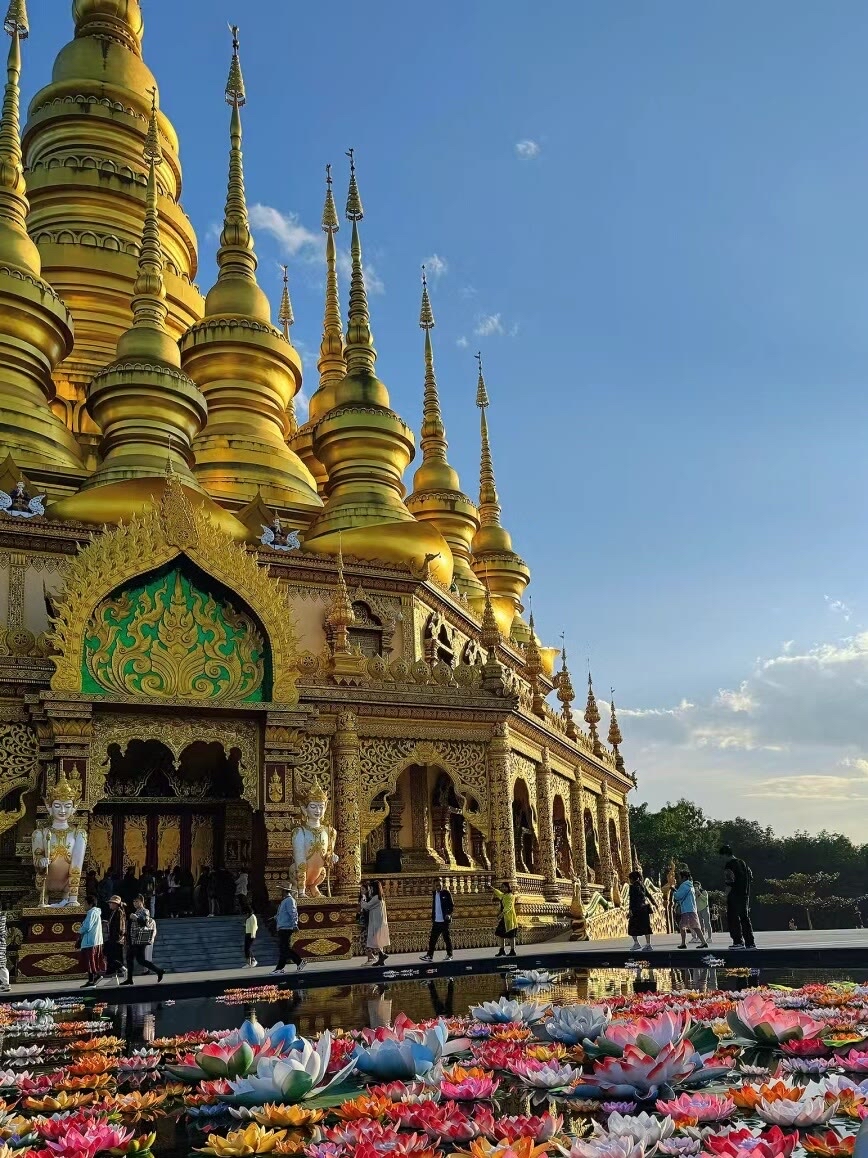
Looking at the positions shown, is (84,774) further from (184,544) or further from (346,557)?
(346,557)

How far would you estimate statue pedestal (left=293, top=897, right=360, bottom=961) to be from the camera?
1611 centimetres

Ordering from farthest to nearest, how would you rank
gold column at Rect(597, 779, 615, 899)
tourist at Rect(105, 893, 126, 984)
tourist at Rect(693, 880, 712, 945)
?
gold column at Rect(597, 779, 615, 899) < tourist at Rect(693, 880, 712, 945) < tourist at Rect(105, 893, 126, 984)

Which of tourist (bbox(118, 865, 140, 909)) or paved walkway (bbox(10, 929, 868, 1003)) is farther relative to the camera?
tourist (bbox(118, 865, 140, 909))

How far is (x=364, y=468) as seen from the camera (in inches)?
1021

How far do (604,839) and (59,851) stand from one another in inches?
719

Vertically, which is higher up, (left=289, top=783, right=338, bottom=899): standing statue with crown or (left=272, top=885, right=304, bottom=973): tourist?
(left=289, top=783, right=338, bottom=899): standing statue with crown

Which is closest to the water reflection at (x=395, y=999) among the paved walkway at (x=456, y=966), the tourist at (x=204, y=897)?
the paved walkway at (x=456, y=966)

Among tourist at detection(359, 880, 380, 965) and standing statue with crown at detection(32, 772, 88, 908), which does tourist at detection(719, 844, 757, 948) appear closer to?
tourist at detection(359, 880, 380, 965)

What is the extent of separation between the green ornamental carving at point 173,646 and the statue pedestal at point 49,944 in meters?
3.41

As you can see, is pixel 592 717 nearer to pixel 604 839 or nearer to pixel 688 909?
pixel 604 839

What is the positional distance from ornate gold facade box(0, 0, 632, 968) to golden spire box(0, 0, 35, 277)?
0.25 feet

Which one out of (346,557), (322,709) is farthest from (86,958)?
(346,557)

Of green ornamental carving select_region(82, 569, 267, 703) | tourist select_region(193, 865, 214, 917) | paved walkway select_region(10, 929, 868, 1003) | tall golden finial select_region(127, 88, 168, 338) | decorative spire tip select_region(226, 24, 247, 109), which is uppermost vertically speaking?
decorative spire tip select_region(226, 24, 247, 109)

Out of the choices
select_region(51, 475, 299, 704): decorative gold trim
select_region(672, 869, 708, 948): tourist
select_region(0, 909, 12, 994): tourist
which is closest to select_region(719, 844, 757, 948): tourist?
select_region(672, 869, 708, 948): tourist
